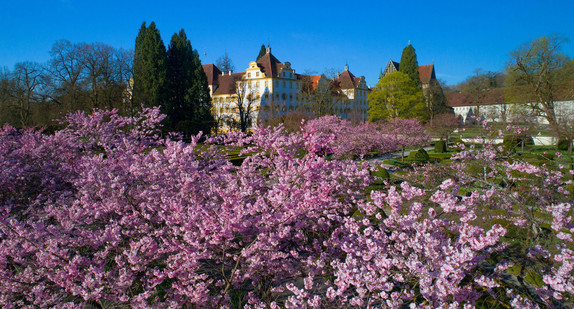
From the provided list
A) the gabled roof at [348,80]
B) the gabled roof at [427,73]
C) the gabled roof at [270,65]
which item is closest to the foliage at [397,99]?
the gabled roof at [270,65]

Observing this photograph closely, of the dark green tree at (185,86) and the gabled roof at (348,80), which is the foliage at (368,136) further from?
the gabled roof at (348,80)

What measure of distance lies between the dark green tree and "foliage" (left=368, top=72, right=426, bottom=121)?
19307mm

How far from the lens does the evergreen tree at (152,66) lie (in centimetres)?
3033

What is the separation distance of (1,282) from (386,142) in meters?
17.6

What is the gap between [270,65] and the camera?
156 ft

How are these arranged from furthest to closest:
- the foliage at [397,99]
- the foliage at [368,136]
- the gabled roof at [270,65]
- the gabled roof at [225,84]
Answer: the gabled roof at [225,84] → the gabled roof at [270,65] → the foliage at [397,99] → the foliage at [368,136]

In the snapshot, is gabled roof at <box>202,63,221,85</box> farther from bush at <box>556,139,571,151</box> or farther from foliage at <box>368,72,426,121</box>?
bush at <box>556,139,571,151</box>

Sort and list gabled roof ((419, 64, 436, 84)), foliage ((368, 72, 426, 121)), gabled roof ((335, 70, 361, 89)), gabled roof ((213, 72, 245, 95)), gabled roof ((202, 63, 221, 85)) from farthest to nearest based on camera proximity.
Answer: gabled roof ((419, 64, 436, 84)), gabled roof ((335, 70, 361, 89)), gabled roof ((202, 63, 221, 85)), gabled roof ((213, 72, 245, 95)), foliage ((368, 72, 426, 121))

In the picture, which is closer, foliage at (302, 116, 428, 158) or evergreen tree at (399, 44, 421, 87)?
foliage at (302, 116, 428, 158)

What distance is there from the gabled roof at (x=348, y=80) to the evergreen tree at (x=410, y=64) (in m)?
11.7

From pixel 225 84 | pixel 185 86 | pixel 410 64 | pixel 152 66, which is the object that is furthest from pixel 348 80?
pixel 152 66

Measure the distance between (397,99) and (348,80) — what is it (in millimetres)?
18860

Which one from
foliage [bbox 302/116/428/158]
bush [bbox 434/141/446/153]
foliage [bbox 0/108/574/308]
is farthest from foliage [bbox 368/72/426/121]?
foliage [bbox 0/108/574/308]

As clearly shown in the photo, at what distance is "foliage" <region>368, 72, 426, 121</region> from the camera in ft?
122
